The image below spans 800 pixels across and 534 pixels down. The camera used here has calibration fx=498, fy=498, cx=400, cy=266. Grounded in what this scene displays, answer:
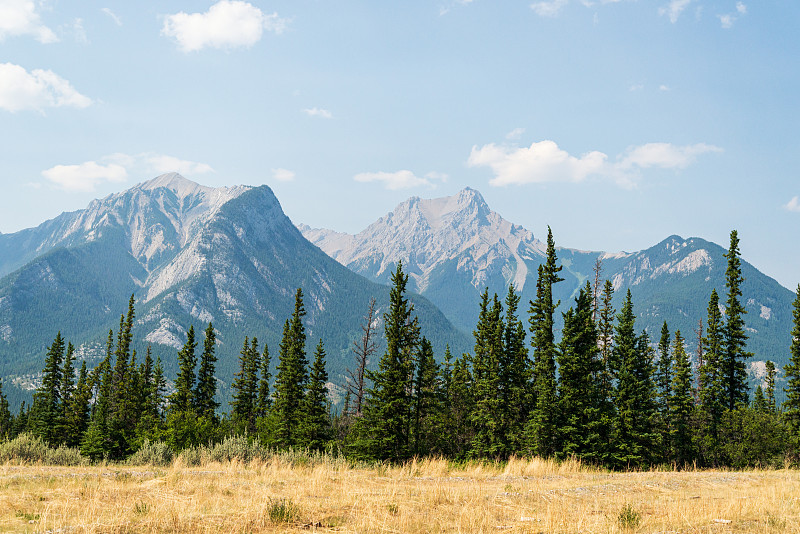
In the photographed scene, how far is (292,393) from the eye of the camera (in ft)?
177

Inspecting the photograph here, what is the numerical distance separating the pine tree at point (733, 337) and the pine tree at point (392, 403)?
3584 cm

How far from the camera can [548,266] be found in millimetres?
42156

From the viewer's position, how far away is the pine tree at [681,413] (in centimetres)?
5497

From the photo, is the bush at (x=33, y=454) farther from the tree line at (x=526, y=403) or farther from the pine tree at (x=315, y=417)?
the pine tree at (x=315, y=417)

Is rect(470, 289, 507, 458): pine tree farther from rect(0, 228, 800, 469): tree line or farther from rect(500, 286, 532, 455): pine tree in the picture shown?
rect(500, 286, 532, 455): pine tree

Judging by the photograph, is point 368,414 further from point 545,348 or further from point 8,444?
point 8,444

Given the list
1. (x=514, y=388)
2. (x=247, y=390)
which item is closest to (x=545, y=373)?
(x=514, y=388)

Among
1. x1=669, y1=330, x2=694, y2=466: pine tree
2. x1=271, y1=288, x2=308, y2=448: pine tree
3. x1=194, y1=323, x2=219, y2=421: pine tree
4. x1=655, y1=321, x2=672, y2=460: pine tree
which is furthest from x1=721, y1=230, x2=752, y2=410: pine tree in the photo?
x1=194, y1=323, x2=219, y2=421: pine tree

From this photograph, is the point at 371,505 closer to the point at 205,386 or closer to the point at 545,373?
the point at 545,373

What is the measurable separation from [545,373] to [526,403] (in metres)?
5.77

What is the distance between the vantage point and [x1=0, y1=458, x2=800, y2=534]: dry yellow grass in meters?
8.22

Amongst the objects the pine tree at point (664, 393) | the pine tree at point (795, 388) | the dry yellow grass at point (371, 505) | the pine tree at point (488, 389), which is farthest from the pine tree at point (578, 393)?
the dry yellow grass at point (371, 505)

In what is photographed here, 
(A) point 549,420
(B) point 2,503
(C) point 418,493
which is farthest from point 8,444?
(A) point 549,420

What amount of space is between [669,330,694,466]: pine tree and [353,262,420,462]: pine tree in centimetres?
3450
